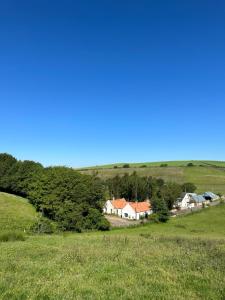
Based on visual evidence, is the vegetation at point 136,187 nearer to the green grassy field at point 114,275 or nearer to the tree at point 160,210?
the tree at point 160,210

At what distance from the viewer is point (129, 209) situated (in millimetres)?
103438

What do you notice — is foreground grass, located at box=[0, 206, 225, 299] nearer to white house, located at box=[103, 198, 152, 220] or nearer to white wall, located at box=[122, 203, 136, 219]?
white house, located at box=[103, 198, 152, 220]

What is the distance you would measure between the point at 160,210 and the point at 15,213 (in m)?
33.0

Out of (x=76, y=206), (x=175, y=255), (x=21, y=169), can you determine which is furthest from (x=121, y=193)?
(x=175, y=255)

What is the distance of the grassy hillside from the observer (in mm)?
66594

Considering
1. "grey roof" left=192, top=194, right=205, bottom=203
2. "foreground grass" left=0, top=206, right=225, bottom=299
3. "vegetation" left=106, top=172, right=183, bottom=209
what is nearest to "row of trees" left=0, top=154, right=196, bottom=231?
"vegetation" left=106, top=172, right=183, bottom=209

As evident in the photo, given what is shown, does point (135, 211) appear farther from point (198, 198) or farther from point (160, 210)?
point (198, 198)

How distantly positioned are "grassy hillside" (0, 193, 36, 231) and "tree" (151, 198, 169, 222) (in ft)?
91.7

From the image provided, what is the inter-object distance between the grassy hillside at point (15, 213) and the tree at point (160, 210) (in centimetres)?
2796

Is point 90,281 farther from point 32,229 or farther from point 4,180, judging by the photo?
point 4,180

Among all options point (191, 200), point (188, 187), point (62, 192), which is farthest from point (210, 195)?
point (62, 192)

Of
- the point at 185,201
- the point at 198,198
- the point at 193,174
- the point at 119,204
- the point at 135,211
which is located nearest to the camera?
the point at 135,211

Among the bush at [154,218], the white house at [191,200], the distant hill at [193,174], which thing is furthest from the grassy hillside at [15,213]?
the distant hill at [193,174]

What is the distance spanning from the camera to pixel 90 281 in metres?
11.3
